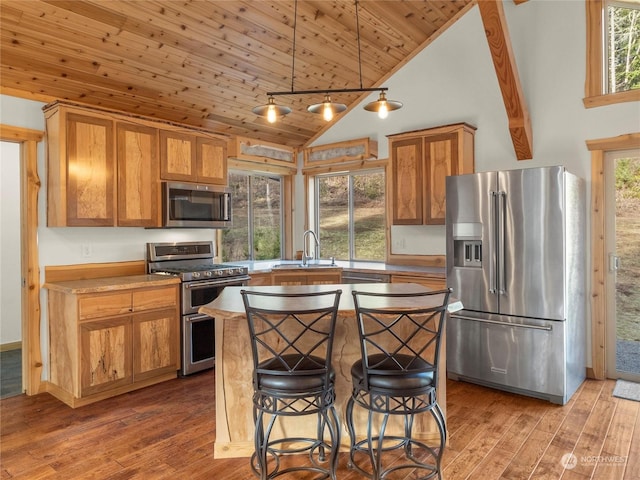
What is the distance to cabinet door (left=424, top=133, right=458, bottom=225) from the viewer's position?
4.24 m

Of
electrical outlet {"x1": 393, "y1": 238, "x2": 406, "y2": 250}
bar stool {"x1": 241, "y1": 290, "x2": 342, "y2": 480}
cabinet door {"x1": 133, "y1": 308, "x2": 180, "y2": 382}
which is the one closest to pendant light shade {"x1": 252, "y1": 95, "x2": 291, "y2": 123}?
bar stool {"x1": 241, "y1": 290, "x2": 342, "y2": 480}

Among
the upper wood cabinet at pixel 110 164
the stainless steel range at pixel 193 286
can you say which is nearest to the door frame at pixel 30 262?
the upper wood cabinet at pixel 110 164

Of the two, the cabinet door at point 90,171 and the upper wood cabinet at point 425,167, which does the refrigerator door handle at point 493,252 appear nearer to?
the upper wood cabinet at point 425,167

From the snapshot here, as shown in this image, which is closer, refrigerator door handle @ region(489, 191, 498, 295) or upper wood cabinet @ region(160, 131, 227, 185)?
refrigerator door handle @ region(489, 191, 498, 295)

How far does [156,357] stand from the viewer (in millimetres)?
3701

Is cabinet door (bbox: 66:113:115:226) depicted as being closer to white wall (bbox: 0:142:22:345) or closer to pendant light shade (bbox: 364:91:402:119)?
white wall (bbox: 0:142:22:345)

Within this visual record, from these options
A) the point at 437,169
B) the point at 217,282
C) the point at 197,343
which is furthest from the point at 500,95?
the point at 197,343

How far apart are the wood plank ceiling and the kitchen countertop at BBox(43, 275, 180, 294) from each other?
62.7 inches

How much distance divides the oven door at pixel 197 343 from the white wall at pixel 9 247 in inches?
98.4

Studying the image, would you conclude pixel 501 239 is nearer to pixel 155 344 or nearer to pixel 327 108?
pixel 327 108

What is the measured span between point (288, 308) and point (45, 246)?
106 inches

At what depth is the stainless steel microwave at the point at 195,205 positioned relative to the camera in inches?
161

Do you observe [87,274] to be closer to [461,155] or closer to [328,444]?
[328,444]

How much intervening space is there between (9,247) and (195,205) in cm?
245
